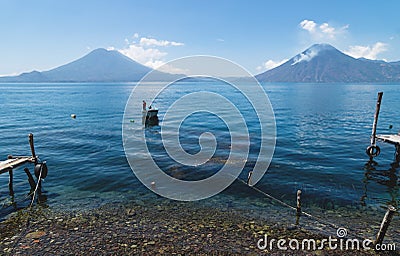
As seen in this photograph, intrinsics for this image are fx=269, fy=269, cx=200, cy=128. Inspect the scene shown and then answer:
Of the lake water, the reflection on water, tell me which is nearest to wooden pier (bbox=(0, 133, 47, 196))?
→ the lake water

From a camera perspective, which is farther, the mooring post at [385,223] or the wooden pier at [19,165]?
the wooden pier at [19,165]

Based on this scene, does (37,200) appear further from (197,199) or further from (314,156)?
(314,156)

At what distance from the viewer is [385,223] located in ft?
41.6

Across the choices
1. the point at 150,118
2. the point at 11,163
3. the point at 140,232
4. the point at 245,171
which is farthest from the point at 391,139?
the point at 150,118

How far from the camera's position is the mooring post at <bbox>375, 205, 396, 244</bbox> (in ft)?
40.3

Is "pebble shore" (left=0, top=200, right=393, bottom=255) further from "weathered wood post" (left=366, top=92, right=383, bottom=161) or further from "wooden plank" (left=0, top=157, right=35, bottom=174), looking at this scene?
"weathered wood post" (left=366, top=92, right=383, bottom=161)

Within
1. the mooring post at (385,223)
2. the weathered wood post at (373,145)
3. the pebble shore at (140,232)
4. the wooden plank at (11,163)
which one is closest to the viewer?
the mooring post at (385,223)

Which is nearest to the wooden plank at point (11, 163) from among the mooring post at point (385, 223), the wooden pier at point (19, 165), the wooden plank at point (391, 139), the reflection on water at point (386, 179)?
the wooden pier at point (19, 165)

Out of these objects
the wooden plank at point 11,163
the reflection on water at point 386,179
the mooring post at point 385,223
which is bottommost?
the reflection on water at point 386,179

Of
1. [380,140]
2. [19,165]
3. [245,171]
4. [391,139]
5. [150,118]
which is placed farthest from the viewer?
[150,118]

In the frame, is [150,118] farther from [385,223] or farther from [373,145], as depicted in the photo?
[385,223]

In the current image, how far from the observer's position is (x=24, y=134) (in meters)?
42.1

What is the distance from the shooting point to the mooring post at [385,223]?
1227 centimetres

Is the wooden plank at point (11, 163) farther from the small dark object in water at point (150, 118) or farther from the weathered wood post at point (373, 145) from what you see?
the weathered wood post at point (373, 145)
